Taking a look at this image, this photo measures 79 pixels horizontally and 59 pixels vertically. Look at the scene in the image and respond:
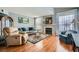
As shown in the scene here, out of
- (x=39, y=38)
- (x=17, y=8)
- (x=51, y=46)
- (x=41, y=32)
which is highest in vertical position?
(x=17, y=8)

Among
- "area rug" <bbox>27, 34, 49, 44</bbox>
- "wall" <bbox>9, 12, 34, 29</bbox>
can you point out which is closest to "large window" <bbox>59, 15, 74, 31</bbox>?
"area rug" <bbox>27, 34, 49, 44</bbox>

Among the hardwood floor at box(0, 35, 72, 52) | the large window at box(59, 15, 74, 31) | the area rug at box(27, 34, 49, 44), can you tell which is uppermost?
the large window at box(59, 15, 74, 31)

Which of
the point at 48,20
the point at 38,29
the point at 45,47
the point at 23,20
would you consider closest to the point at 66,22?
the point at 48,20

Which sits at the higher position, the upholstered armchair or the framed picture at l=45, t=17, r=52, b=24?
the framed picture at l=45, t=17, r=52, b=24

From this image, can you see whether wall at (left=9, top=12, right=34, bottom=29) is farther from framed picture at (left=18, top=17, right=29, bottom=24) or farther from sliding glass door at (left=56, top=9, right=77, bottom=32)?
sliding glass door at (left=56, top=9, right=77, bottom=32)

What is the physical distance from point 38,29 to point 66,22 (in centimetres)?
76

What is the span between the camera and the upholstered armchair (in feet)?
7.60

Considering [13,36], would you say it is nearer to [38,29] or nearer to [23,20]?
[23,20]

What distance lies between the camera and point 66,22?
7.78 ft

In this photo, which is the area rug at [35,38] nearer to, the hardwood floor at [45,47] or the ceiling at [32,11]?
the hardwood floor at [45,47]

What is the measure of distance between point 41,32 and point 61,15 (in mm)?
700
